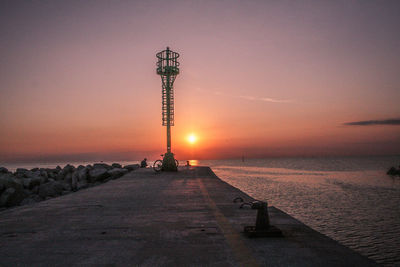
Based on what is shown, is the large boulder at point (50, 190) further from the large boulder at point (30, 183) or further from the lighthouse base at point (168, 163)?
the lighthouse base at point (168, 163)

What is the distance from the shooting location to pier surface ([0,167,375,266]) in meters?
4.00

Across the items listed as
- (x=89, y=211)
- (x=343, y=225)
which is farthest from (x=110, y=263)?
(x=343, y=225)

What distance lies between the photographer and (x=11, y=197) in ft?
51.7

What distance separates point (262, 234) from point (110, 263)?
8.94ft

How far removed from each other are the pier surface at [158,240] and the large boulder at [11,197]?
30.3ft

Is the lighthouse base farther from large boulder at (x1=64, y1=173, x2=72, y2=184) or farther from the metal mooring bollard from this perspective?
the metal mooring bollard

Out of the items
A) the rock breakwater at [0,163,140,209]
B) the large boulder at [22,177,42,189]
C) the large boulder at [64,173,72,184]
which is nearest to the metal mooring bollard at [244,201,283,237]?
the rock breakwater at [0,163,140,209]

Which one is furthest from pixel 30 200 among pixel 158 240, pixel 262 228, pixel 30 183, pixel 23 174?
pixel 262 228

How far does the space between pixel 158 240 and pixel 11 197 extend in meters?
15.0

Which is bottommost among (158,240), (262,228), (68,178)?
(68,178)

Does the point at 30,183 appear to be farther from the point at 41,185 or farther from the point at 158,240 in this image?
the point at 158,240

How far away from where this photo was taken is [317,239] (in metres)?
5.01

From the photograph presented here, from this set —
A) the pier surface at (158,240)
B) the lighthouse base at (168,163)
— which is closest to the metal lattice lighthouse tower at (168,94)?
the lighthouse base at (168,163)

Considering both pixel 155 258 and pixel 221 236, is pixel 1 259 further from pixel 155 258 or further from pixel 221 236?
pixel 221 236
